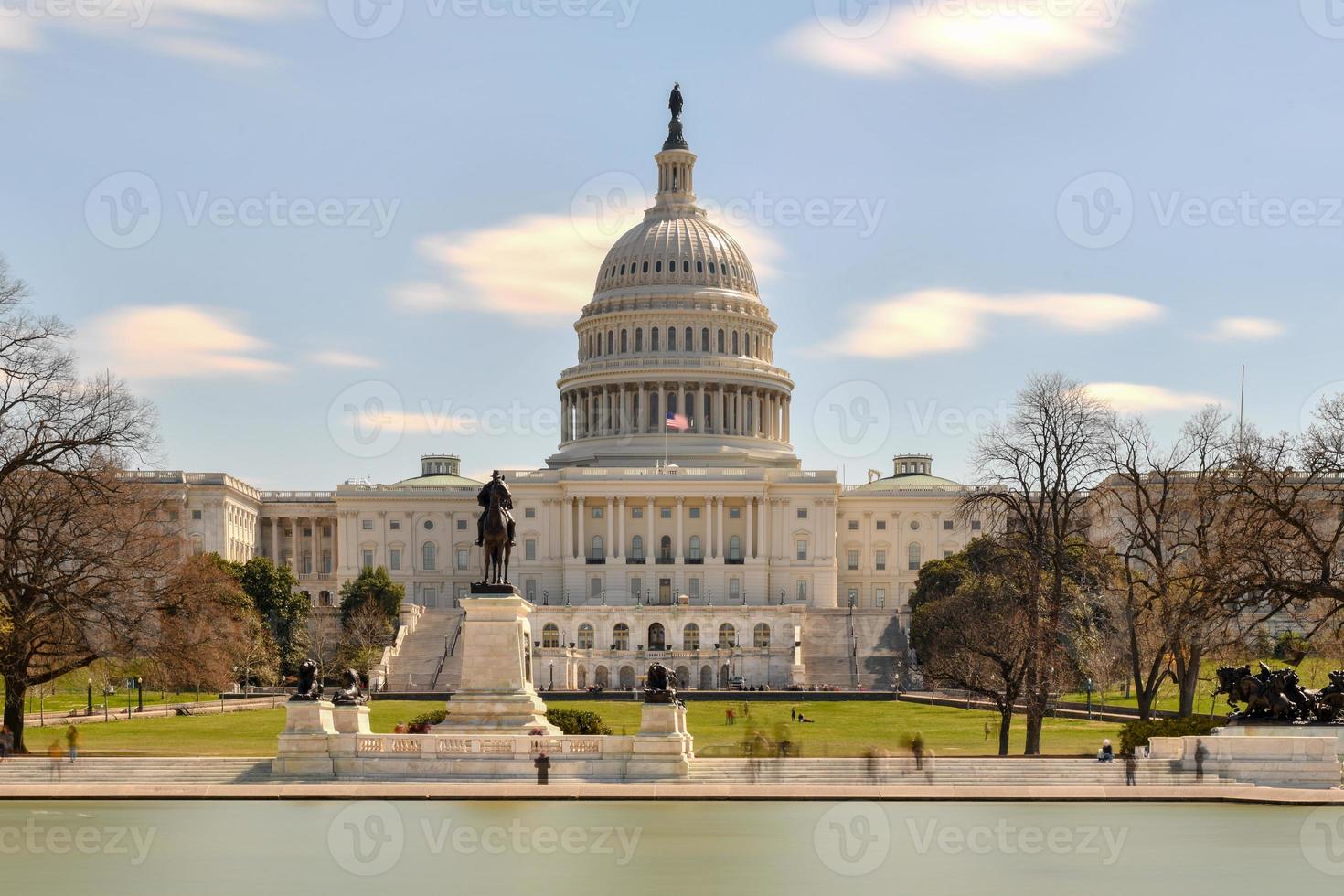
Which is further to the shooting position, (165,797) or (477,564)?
(477,564)

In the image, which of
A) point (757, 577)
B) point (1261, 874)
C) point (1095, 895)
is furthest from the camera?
point (757, 577)

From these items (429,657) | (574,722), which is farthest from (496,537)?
(429,657)

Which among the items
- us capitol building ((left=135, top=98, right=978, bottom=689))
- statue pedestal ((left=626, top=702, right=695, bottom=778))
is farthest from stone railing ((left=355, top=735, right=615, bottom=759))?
us capitol building ((left=135, top=98, right=978, bottom=689))

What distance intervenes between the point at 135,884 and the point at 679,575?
5060 inches

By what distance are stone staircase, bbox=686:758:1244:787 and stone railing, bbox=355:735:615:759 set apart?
2.56 meters

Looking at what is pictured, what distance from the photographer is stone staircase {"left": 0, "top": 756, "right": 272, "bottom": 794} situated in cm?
5278

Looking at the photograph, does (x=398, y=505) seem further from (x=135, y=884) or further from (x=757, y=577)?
(x=135, y=884)

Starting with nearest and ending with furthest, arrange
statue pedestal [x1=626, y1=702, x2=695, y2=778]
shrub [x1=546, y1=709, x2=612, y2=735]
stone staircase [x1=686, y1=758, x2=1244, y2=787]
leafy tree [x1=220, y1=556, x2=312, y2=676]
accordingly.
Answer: stone staircase [x1=686, y1=758, x2=1244, y2=787], statue pedestal [x1=626, y1=702, x2=695, y2=778], shrub [x1=546, y1=709, x2=612, y2=735], leafy tree [x1=220, y1=556, x2=312, y2=676]

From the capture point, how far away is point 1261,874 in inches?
1433

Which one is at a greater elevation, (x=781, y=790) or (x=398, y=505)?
(x=398, y=505)

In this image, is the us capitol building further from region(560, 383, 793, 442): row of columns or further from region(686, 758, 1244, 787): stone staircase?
region(686, 758, 1244, 787): stone staircase

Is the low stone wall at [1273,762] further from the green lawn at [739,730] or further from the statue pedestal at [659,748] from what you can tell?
the statue pedestal at [659,748]

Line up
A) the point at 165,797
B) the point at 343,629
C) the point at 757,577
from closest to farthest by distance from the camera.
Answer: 1. the point at 165,797
2. the point at 343,629
3. the point at 757,577

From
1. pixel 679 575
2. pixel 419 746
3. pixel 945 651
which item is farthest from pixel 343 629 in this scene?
pixel 419 746
